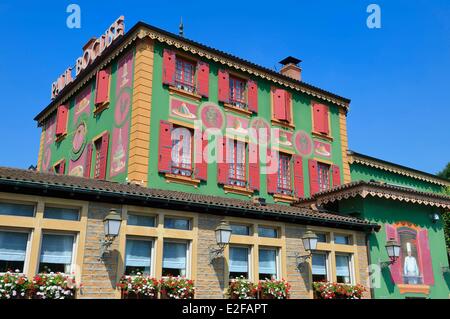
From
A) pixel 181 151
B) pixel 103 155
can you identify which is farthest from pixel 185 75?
pixel 103 155

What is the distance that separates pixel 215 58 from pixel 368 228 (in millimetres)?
8523

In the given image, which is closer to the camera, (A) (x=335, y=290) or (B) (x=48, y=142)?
(A) (x=335, y=290)

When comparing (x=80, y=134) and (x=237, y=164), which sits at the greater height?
(x=80, y=134)

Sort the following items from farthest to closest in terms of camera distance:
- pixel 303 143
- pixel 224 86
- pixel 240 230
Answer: pixel 303 143
pixel 224 86
pixel 240 230

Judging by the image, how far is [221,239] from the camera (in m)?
12.5

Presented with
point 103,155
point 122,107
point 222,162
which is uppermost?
point 122,107

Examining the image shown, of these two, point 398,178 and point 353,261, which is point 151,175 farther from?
point 398,178

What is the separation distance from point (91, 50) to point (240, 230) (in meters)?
11.4

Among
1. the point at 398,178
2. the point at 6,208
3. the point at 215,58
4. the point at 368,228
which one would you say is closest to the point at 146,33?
the point at 215,58

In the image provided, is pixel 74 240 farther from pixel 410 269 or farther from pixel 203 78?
pixel 410 269

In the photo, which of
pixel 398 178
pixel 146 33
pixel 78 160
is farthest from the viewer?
pixel 398 178

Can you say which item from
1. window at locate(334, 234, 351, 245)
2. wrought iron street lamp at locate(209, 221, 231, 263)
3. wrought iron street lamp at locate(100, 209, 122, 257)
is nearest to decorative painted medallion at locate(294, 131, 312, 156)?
window at locate(334, 234, 351, 245)

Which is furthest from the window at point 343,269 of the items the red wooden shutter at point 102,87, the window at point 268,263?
the red wooden shutter at point 102,87

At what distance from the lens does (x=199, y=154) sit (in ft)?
55.6
